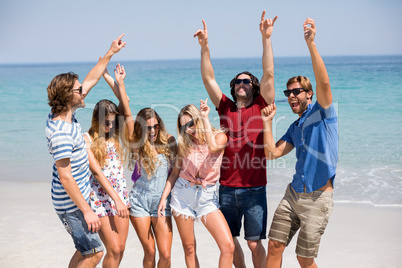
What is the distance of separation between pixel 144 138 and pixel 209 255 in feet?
6.93

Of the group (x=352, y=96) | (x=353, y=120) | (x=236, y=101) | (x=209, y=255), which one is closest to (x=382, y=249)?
(x=209, y=255)

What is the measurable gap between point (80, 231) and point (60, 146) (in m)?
0.80

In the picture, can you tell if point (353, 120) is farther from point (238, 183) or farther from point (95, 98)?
point (95, 98)

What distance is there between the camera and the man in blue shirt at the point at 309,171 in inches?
158

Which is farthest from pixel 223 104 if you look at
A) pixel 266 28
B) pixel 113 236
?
pixel 113 236

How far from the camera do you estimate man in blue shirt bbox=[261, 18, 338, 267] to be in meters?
4.02

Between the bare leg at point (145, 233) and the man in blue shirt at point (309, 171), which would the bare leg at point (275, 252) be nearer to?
the man in blue shirt at point (309, 171)

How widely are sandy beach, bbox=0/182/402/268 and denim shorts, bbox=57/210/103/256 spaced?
1870 millimetres

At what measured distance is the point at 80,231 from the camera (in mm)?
3773

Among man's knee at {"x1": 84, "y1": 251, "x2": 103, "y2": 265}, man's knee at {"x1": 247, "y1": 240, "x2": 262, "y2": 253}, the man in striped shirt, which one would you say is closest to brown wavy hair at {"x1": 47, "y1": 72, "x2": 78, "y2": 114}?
the man in striped shirt

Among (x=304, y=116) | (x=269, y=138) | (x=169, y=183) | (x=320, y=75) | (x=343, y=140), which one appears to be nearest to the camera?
(x=320, y=75)

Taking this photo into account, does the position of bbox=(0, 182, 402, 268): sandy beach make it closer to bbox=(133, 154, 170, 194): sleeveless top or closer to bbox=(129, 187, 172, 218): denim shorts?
bbox=(129, 187, 172, 218): denim shorts

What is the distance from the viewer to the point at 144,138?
4.64 meters

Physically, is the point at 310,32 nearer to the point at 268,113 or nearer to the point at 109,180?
the point at 268,113
